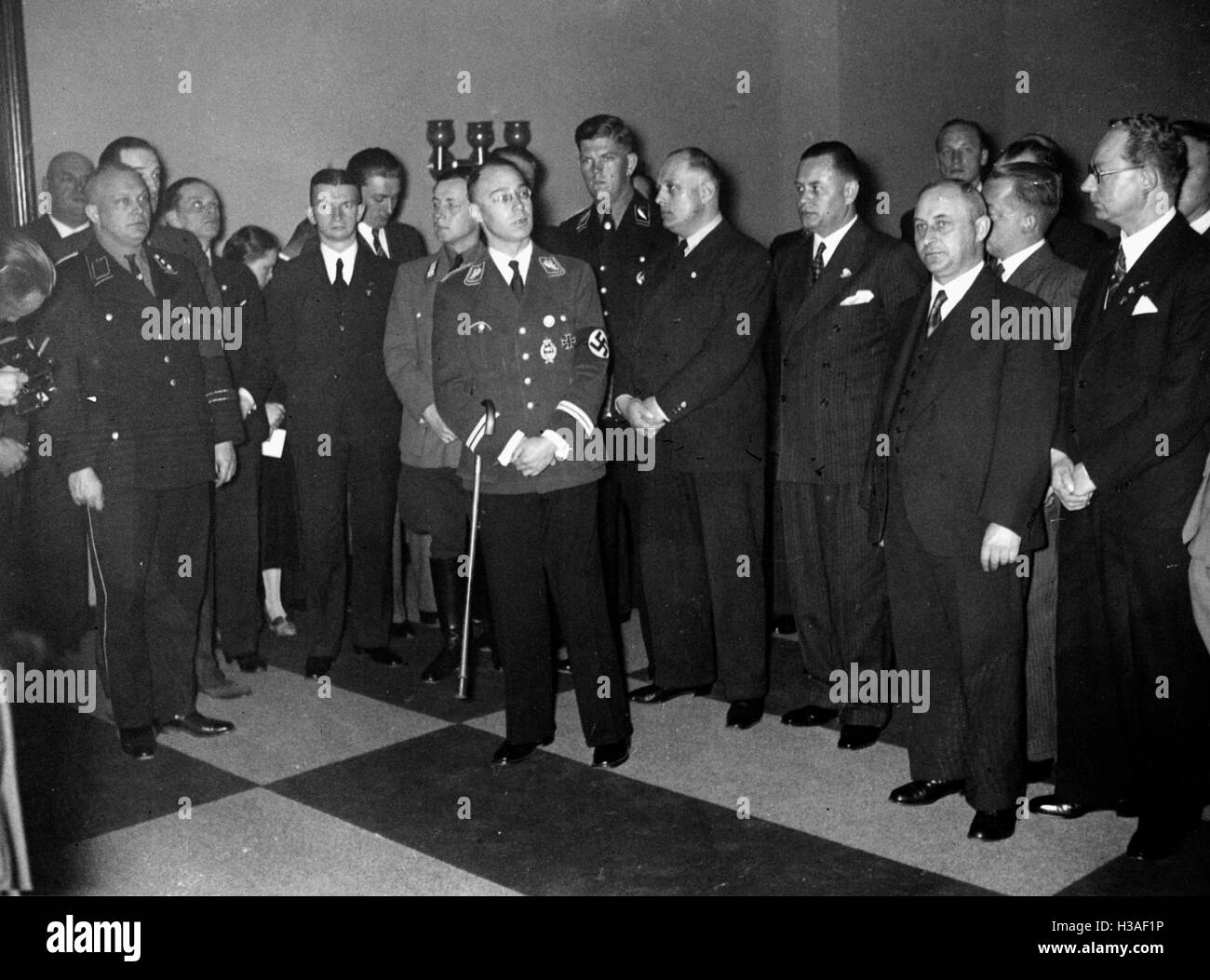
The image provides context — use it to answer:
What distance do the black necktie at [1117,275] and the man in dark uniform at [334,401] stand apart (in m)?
2.46

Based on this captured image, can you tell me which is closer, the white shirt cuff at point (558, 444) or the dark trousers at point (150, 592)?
the white shirt cuff at point (558, 444)

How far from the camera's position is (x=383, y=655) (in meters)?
4.62

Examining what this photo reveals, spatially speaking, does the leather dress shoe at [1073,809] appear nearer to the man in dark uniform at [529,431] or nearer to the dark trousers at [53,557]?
the man in dark uniform at [529,431]

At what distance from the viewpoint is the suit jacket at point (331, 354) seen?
445 cm

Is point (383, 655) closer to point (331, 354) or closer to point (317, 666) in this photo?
point (317, 666)

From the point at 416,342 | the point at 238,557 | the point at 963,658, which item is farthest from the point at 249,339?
the point at 963,658

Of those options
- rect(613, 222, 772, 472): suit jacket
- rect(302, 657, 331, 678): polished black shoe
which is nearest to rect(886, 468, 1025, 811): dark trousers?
rect(613, 222, 772, 472): suit jacket

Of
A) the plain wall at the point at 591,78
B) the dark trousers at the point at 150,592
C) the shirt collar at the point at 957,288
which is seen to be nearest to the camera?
the shirt collar at the point at 957,288

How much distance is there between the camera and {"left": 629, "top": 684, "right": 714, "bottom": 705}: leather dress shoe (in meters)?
4.14

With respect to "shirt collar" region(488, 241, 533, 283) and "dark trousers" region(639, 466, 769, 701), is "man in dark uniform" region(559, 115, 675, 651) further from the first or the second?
"shirt collar" region(488, 241, 533, 283)

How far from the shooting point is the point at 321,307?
445 centimetres

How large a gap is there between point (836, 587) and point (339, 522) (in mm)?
1772

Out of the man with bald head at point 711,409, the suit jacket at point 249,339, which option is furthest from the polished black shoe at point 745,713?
the suit jacket at point 249,339
